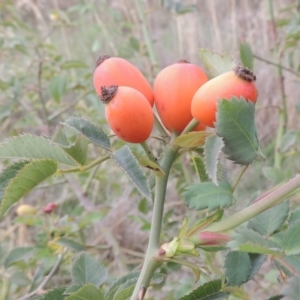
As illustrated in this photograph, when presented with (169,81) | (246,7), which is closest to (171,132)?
(169,81)

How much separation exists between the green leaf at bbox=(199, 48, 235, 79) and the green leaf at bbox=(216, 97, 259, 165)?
8 cm

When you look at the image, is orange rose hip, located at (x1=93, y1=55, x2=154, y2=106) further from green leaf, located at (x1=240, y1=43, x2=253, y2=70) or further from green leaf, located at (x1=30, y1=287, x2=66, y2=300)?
green leaf, located at (x1=240, y1=43, x2=253, y2=70)

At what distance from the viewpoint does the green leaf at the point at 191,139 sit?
0.48 meters

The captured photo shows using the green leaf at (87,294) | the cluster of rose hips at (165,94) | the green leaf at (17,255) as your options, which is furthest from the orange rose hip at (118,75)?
the green leaf at (17,255)

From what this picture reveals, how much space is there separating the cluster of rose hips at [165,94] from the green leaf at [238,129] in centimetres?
2

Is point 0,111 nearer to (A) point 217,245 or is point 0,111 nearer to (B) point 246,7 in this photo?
(A) point 217,245

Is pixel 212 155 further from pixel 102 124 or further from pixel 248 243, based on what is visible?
pixel 102 124

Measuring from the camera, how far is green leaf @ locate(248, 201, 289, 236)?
559 millimetres

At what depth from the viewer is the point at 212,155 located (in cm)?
45

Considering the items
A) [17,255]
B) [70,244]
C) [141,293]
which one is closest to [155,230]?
[141,293]

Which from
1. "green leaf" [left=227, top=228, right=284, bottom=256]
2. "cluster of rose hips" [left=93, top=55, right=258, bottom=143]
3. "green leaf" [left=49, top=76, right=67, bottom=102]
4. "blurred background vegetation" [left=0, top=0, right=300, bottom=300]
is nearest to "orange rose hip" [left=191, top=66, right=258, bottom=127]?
"cluster of rose hips" [left=93, top=55, right=258, bottom=143]

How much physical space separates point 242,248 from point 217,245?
57 millimetres

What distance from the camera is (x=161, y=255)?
0.48 meters

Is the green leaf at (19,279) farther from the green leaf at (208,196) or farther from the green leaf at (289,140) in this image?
the green leaf at (289,140)
